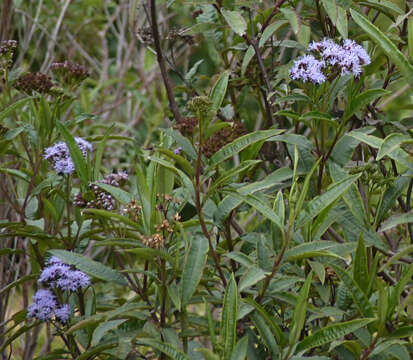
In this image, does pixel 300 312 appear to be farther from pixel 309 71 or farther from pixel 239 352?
pixel 309 71

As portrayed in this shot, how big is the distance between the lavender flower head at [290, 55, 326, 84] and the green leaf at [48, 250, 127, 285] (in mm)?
598

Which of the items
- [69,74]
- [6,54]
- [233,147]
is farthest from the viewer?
[69,74]

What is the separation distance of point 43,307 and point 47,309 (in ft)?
0.04

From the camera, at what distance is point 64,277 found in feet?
4.90

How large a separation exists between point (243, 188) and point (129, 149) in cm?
208

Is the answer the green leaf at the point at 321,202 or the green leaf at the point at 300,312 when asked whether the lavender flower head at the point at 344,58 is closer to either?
Answer: the green leaf at the point at 321,202

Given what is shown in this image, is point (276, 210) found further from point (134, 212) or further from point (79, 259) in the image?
point (79, 259)

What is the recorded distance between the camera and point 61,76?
79.6 inches

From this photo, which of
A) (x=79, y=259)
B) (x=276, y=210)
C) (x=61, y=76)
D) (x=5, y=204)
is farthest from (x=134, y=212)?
(x=5, y=204)

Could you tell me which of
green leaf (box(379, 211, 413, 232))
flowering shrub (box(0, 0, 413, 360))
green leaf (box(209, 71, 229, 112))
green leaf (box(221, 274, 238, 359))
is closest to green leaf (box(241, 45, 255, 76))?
flowering shrub (box(0, 0, 413, 360))

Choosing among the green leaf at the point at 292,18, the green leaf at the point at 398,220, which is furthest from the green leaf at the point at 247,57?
the green leaf at the point at 398,220

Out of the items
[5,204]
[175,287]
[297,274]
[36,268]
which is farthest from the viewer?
[5,204]

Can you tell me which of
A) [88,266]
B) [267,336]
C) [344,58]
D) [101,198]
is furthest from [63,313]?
[344,58]

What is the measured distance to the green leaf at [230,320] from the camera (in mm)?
1217
